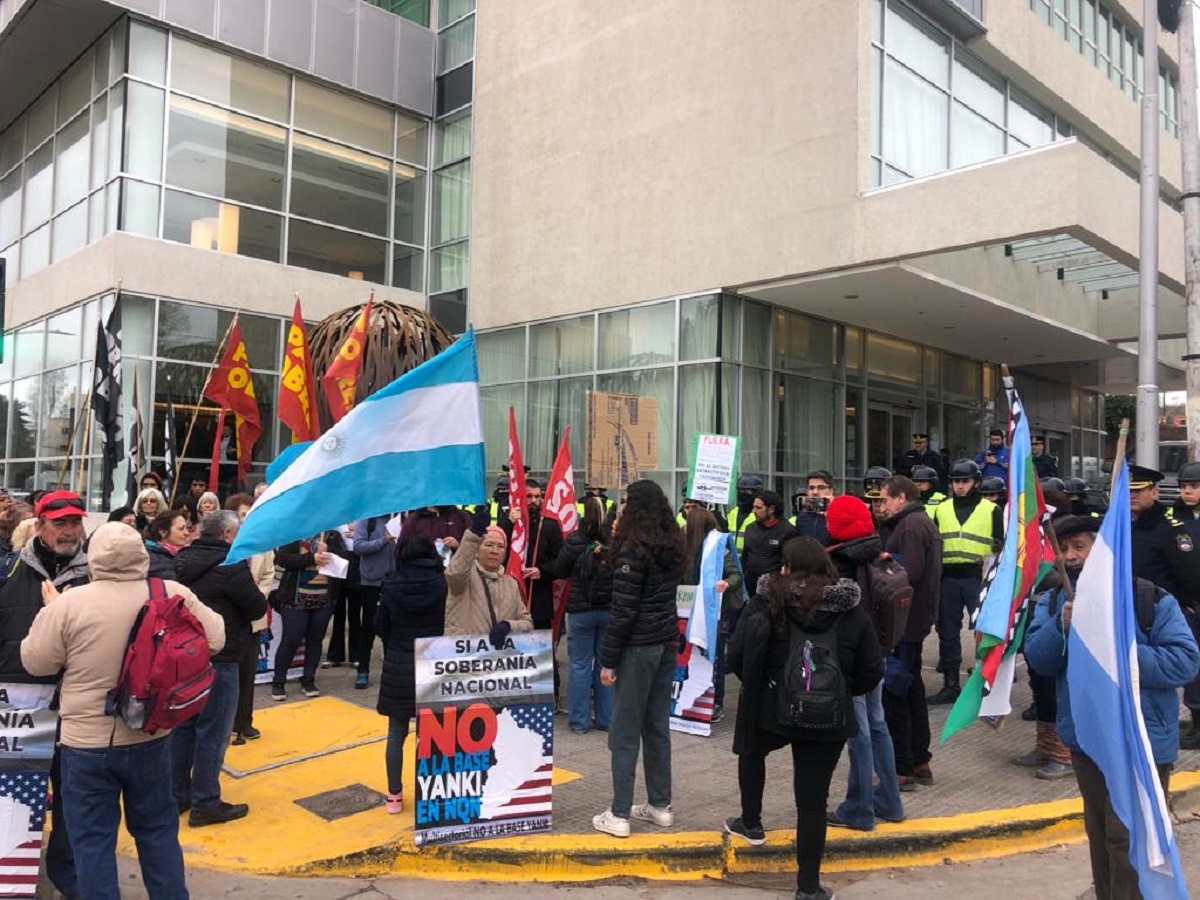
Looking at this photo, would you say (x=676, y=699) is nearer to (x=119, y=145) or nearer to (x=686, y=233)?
(x=686, y=233)

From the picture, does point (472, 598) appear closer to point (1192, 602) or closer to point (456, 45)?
point (1192, 602)

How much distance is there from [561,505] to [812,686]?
4.05m

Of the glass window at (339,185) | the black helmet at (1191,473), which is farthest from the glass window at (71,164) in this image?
the black helmet at (1191,473)

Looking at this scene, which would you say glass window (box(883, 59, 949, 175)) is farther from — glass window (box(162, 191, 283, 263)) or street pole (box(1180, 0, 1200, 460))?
glass window (box(162, 191, 283, 263))

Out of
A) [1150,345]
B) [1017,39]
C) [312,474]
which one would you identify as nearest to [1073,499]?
[1150,345]

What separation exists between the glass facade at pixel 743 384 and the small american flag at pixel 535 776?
973 centimetres

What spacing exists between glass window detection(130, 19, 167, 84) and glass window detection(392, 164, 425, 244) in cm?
486

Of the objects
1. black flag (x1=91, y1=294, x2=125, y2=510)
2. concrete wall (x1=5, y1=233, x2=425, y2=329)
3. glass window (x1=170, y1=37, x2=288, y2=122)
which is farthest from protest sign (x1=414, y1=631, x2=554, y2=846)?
glass window (x1=170, y1=37, x2=288, y2=122)

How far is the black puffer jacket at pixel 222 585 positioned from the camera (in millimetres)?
5570

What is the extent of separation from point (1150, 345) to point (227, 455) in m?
14.0

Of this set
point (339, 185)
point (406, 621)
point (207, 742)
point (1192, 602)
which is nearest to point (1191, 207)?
point (1192, 602)

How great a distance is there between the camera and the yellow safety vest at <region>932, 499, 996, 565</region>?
8.20 meters

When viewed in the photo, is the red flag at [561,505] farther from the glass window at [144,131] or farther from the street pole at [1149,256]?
the glass window at [144,131]

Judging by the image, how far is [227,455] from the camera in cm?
1650
